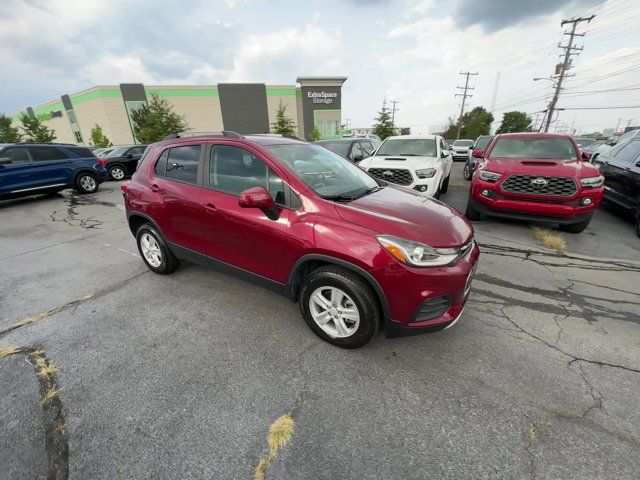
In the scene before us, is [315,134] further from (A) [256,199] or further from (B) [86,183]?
(A) [256,199]

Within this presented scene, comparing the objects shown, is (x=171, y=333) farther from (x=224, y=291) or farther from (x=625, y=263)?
(x=625, y=263)

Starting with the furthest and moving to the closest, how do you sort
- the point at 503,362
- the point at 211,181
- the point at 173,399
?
the point at 211,181
the point at 503,362
the point at 173,399

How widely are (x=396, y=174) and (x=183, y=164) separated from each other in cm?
468

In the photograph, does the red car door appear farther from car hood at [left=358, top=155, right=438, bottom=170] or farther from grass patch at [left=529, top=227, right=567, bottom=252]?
grass patch at [left=529, top=227, right=567, bottom=252]

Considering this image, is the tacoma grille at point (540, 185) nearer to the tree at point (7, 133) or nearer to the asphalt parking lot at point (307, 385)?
the asphalt parking lot at point (307, 385)

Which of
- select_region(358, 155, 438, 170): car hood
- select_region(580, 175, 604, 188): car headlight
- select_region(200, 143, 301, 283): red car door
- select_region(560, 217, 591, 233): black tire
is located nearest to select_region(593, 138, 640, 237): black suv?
select_region(560, 217, 591, 233): black tire

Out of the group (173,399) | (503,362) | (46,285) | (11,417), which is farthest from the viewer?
(46,285)

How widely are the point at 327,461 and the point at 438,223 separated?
6.23 feet

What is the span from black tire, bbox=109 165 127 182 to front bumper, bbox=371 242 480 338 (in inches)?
622

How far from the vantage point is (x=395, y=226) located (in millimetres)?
2230

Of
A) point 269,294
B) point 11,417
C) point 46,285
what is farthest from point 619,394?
point 46,285

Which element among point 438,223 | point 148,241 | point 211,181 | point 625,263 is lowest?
point 625,263

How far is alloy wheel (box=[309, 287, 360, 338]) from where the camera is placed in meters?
2.40

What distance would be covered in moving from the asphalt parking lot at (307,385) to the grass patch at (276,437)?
4cm
